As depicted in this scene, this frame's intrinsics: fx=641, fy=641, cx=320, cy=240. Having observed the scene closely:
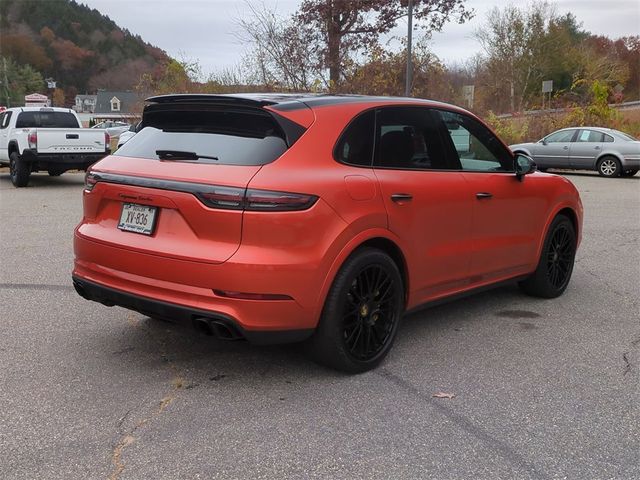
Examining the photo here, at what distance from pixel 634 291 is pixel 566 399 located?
2.92m

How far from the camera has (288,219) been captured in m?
3.38

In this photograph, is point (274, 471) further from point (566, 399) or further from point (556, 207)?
point (556, 207)

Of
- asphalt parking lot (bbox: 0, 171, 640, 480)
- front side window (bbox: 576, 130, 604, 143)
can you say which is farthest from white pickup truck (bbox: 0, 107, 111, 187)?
front side window (bbox: 576, 130, 604, 143)

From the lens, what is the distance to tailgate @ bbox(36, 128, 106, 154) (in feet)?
46.8

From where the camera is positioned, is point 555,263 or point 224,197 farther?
point 555,263

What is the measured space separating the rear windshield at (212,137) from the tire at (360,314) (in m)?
0.82

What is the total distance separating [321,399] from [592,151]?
1800cm

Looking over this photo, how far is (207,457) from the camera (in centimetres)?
291

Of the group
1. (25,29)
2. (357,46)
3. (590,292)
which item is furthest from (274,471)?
(25,29)

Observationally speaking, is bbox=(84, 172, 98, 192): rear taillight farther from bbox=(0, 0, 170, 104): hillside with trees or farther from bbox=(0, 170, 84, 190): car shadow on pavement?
bbox=(0, 0, 170, 104): hillside with trees

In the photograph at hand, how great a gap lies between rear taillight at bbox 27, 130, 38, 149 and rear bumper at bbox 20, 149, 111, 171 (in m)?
0.13

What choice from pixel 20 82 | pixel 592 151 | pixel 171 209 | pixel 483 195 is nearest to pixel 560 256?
pixel 483 195

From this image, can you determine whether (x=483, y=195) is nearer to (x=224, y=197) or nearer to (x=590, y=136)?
(x=224, y=197)

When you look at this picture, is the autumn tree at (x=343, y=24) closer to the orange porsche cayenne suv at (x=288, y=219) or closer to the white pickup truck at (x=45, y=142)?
the white pickup truck at (x=45, y=142)
